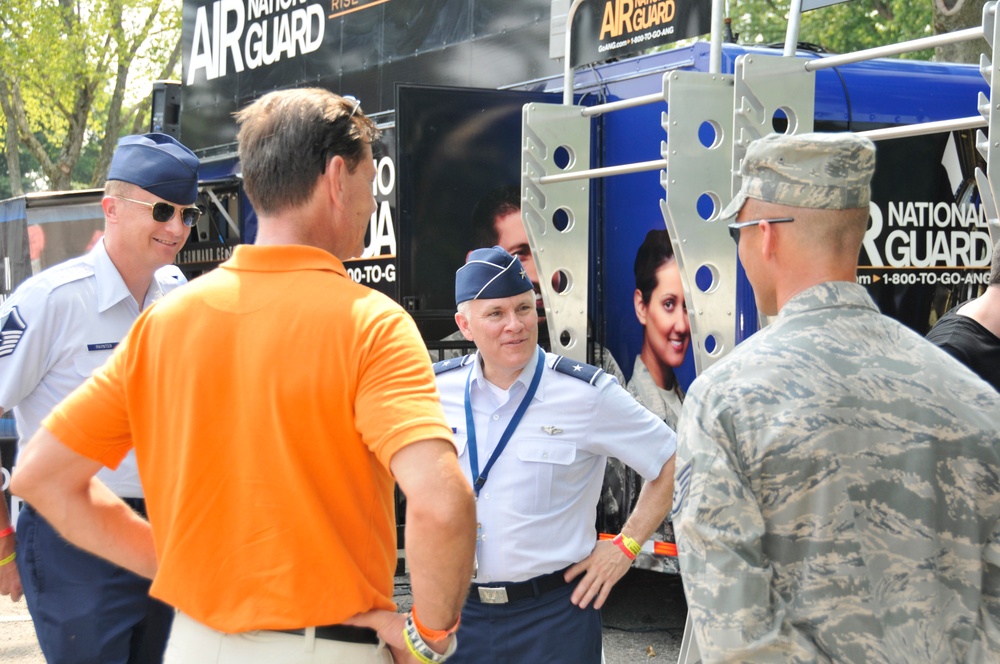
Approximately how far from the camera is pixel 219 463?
2.04 metres

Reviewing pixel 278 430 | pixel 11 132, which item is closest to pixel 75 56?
pixel 11 132

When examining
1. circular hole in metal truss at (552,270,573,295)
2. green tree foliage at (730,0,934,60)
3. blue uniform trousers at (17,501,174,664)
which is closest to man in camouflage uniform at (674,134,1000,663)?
blue uniform trousers at (17,501,174,664)

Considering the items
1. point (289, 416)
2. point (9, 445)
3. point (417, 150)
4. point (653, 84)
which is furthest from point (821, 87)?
point (9, 445)

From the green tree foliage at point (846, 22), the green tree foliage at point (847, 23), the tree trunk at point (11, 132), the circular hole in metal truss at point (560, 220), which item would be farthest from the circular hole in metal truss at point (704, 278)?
the tree trunk at point (11, 132)

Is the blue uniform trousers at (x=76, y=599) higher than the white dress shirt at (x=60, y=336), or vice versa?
the white dress shirt at (x=60, y=336)

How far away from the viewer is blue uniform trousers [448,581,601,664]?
3.32 m

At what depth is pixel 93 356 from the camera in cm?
328

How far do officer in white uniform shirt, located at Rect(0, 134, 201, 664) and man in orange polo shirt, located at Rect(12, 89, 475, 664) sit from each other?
1.05 meters

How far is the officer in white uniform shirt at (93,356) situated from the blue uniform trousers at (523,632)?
2.73 ft

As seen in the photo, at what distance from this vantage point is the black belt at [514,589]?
131 inches

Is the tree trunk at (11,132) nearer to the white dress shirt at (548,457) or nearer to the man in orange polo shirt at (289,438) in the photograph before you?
the white dress shirt at (548,457)

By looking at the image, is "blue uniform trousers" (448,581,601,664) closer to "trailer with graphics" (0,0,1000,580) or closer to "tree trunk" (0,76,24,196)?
"trailer with graphics" (0,0,1000,580)

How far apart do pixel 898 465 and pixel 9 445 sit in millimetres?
7222

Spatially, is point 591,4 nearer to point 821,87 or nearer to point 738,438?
point 821,87
